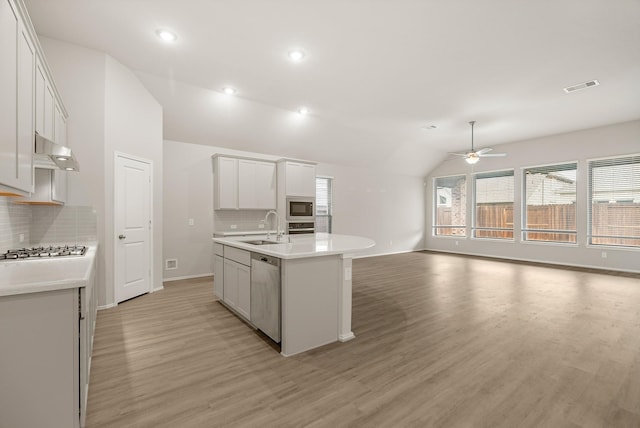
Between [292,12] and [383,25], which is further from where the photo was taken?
[383,25]

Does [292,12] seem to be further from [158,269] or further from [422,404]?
[158,269]

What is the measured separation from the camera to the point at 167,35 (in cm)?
318

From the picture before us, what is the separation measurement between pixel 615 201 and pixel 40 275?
958 cm

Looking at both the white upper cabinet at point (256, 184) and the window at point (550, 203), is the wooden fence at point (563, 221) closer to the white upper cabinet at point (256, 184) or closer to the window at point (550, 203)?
the window at point (550, 203)

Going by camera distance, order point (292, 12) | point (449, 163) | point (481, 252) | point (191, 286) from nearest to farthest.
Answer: point (292, 12) < point (191, 286) < point (481, 252) < point (449, 163)

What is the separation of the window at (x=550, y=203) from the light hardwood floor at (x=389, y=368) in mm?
3576

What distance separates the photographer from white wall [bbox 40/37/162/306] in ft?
11.4

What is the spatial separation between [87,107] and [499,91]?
19.7ft

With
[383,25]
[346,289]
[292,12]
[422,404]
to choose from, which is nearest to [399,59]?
[383,25]

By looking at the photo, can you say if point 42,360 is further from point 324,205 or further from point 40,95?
point 324,205

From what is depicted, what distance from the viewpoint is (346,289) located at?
2848mm

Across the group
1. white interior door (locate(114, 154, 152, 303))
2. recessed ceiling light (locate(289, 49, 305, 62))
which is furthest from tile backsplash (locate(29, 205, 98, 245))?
recessed ceiling light (locate(289, 49, 305, 62))

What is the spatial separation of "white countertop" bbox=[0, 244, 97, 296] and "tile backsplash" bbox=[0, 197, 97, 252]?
3.38ft

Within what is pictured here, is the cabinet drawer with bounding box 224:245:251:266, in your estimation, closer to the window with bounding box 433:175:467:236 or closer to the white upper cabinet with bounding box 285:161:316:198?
the white upper cabinet with bounding box 285:161:316:198
